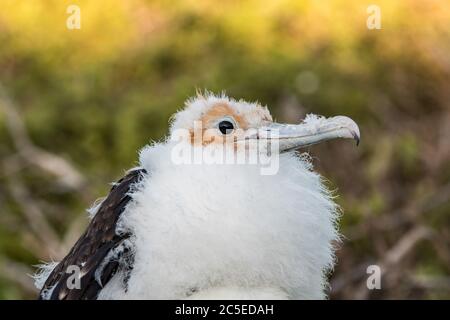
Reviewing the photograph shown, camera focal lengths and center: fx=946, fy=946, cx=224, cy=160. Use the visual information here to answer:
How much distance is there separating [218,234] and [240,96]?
326 cm

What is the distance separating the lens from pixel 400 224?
3.88 metres

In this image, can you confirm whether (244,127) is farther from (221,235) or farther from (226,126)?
(221,235)

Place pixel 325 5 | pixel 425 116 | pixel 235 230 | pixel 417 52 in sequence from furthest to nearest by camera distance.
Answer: pixel 325 5 → pixel 417 52 → pixel 425 116 → pixel 235 230

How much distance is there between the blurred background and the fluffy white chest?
4.88 ft

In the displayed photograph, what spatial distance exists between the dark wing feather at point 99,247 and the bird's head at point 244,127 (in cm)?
16

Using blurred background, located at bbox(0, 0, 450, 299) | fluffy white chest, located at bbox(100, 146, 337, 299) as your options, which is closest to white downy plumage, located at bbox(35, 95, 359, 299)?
fluffy white chest, located at bbox(100, 146, 337, 299)

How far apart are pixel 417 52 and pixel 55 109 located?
2.13 metres

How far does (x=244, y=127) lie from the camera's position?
2.15 metres

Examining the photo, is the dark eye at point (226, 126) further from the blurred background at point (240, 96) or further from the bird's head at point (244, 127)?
the blurred background at point (240, 96)

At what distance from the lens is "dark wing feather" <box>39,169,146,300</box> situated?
6.38 ft

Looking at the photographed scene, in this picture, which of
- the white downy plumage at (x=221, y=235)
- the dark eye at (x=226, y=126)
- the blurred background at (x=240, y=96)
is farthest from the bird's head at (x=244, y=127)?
the blurred background at (x=240, y=96)

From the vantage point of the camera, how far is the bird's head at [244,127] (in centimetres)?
205
